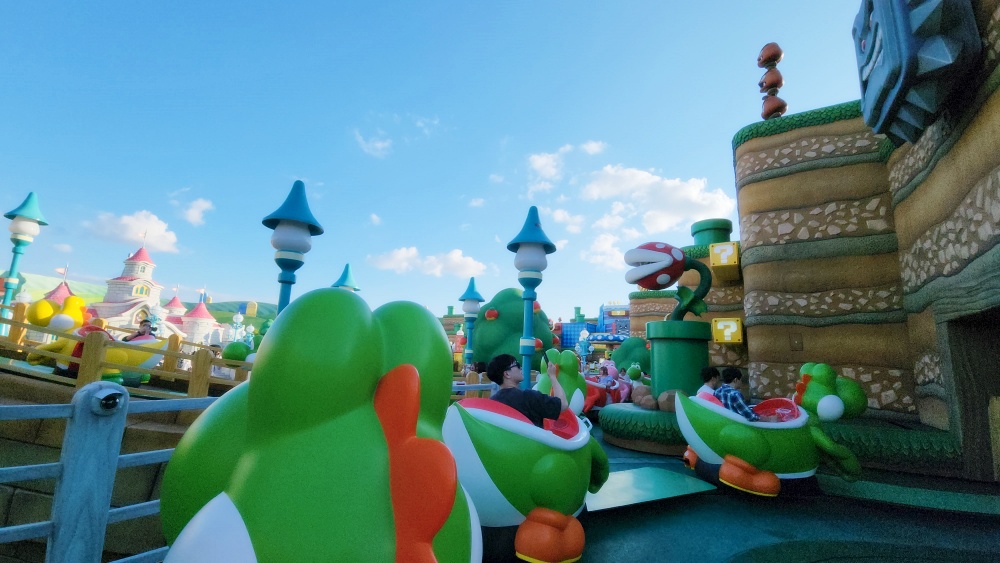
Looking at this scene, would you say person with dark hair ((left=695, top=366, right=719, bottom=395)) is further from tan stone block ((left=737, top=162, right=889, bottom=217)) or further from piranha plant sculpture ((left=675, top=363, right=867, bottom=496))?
tan stone block ((left=737, top=162, right=889, bottom=217))

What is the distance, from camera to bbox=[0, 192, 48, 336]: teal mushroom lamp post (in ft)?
25.5

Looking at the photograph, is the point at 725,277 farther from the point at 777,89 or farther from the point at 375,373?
the point at 375,373

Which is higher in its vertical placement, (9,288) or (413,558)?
(9,288)

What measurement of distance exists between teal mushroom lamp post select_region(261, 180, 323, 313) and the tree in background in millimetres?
7610

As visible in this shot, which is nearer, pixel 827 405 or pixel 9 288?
pixel 827 405

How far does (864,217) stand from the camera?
569 cm

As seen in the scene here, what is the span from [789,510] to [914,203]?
12.5ft

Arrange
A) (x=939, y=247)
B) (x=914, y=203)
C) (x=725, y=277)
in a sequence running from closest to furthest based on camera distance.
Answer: (x=939, y=247) < (x=914, y=203) < (x=725, y=277)

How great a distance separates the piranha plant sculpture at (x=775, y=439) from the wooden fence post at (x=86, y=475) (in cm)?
426

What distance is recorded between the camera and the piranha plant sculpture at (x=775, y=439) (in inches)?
151

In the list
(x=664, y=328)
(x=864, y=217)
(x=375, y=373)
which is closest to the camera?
(x=375, y=373)

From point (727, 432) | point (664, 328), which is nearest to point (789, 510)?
point (727, 432)

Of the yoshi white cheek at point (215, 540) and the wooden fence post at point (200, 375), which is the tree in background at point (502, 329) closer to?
the wooden fence post at point (200, 375)

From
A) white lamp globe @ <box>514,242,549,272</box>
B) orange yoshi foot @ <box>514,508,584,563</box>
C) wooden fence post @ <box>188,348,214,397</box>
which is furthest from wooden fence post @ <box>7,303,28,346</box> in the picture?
orange yoshi foot @ <box>514,508,584,563</box>
